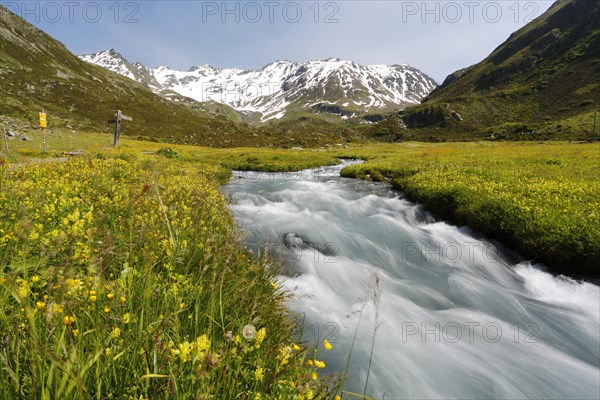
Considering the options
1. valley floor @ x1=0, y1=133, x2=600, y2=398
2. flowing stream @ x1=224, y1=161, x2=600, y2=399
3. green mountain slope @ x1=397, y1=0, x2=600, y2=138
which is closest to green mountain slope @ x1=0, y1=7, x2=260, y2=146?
valley floor @ x1=0, y1=133, x2=600, y2=398

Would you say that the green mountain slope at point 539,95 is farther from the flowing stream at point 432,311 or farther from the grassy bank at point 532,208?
the flowing stream at point 432,311

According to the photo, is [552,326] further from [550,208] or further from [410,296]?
[550,208]

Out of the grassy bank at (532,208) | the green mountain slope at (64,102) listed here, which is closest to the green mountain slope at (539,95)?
the green mountain slope at (64,102)

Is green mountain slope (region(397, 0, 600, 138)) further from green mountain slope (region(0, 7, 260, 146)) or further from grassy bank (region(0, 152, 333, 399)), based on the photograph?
grassy bank (region(0, 152, 333, 399))

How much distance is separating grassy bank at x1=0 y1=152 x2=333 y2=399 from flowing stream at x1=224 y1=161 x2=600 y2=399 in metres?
0.86

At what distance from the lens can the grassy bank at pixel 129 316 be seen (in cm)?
171

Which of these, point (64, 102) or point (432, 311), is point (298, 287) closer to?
point (432, 311)

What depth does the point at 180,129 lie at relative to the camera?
9206 cm

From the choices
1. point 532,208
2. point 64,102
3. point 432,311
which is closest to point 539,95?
point 532,208

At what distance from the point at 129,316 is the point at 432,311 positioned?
6230 millimetres

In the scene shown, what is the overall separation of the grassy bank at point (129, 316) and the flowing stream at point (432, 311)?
0.86 m

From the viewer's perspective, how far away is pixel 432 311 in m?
6.70

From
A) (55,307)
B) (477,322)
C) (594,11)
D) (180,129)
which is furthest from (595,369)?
(594,11)

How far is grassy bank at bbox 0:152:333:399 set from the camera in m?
1.71
